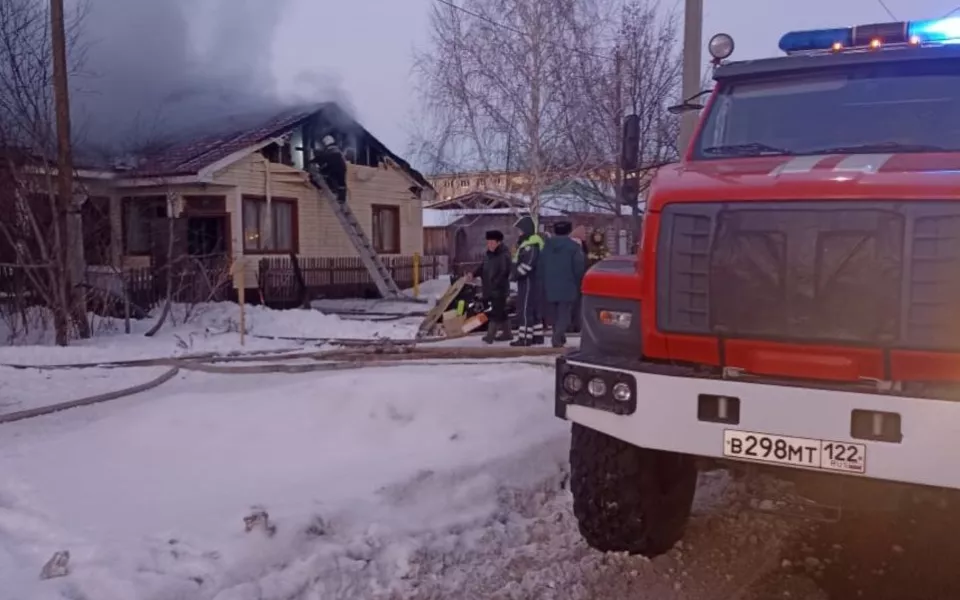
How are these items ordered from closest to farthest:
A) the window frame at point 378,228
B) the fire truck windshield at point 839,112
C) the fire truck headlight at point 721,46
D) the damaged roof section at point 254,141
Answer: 1. the fire truck windshield at point 839,112
2. the fire truck headlight at point 721,46
3. the damaged roof section at point 254,141
4. the window frame at point 378,228

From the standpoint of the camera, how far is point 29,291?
40.8 ft

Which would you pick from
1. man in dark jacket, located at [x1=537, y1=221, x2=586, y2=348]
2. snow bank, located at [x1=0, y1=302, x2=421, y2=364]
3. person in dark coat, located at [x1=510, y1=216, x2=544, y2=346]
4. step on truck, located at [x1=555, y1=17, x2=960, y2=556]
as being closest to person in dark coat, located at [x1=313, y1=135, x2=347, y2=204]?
snow bank, located at [x1=0, y1=302, x2=421, y2=364]

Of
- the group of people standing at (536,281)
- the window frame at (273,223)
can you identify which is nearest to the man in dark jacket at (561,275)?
the group of people standing at (536,281)

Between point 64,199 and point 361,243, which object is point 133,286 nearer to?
point 64,199

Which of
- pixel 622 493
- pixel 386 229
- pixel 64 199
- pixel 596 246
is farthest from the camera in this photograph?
pixel 386 229

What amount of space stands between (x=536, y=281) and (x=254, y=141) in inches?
459

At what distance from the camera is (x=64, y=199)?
12.1m

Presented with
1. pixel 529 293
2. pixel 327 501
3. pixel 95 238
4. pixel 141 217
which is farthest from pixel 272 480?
pixel 141 217

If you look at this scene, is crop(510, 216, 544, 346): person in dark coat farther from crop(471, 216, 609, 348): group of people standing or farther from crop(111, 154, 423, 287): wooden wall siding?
crop(111, 154, 423, 287): wooden wall siding

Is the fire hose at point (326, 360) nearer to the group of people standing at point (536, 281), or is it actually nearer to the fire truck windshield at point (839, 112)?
the group of people standing at point (536, 281)

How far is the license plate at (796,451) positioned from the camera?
11.7 ft

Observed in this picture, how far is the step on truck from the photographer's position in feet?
11.6

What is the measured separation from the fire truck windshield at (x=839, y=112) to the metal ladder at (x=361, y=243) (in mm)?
17646

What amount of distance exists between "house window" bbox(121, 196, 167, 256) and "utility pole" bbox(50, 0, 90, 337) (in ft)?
28.3
